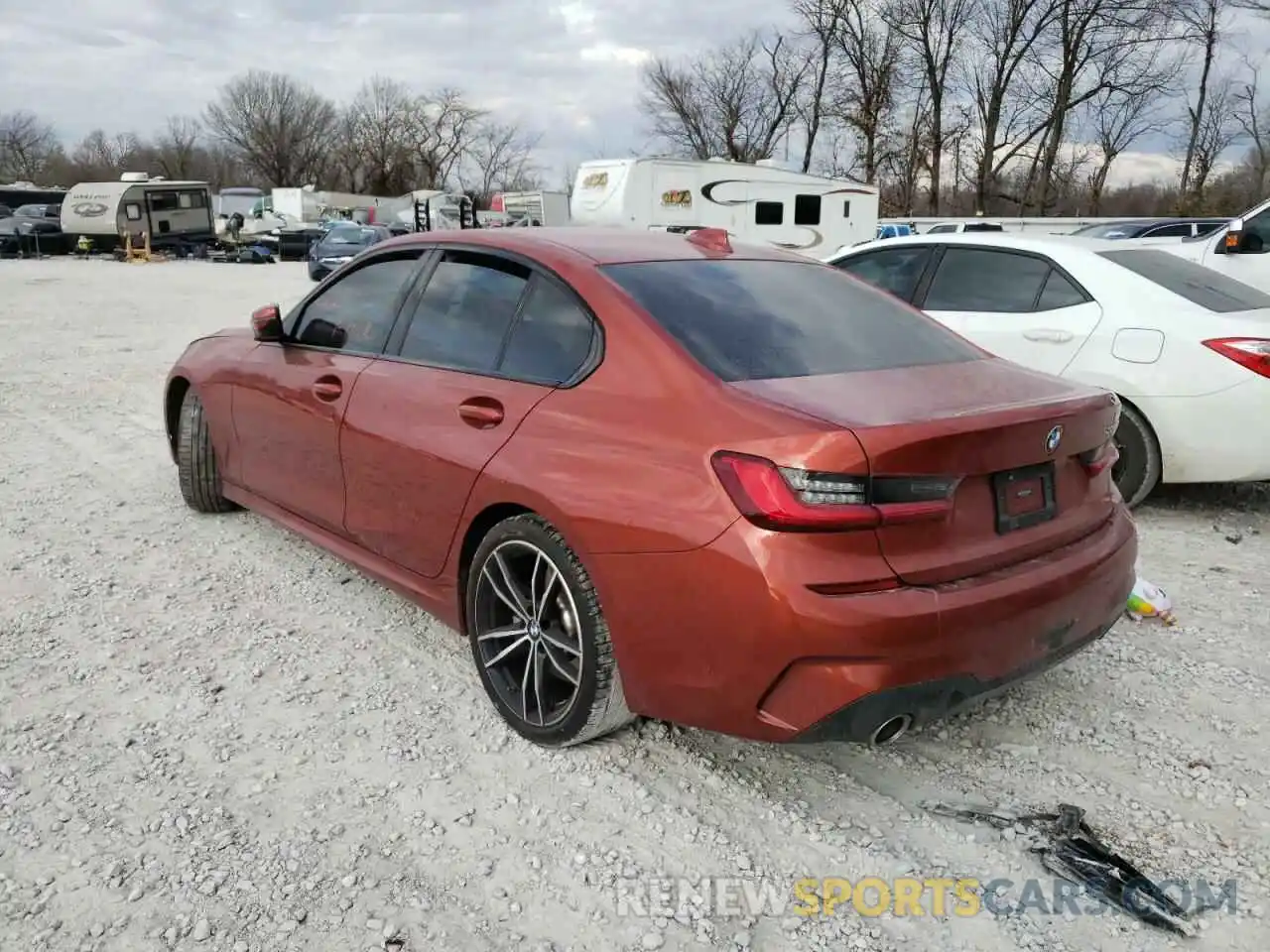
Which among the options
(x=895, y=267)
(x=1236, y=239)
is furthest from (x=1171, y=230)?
(x=895, y=267)

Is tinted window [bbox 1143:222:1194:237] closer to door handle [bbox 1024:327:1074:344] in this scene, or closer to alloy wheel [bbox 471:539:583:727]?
door handle [bbox 1024:327:1074:344]

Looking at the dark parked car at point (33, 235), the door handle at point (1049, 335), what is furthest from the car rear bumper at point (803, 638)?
the dark parked car at point (33, 235)

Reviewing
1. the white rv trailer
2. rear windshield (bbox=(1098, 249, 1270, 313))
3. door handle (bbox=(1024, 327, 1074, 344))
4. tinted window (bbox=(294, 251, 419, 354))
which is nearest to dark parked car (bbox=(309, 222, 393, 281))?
the white rv trailer

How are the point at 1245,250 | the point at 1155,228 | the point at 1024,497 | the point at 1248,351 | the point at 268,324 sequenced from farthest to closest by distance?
the point at 1155,228, the point at 1245,250, the point at 1248,351, the point at 268,324, the point at 1024,497

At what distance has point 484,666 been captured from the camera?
3076 millimetres

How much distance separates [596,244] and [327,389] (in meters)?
1.24

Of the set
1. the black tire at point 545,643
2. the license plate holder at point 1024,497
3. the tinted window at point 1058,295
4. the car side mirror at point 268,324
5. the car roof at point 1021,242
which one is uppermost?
the car roof at point 1021,242

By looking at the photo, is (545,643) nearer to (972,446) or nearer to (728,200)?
(972,446)

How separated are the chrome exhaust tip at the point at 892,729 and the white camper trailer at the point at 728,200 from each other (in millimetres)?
18974

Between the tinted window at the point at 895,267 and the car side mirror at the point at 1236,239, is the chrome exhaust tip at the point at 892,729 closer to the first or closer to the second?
the tinted window at the point at 895,267

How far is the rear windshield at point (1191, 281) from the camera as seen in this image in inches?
199

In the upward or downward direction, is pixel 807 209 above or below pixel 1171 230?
above

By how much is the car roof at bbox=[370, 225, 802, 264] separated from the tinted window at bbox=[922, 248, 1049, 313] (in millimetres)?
2412

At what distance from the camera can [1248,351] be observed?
4.65 meters
